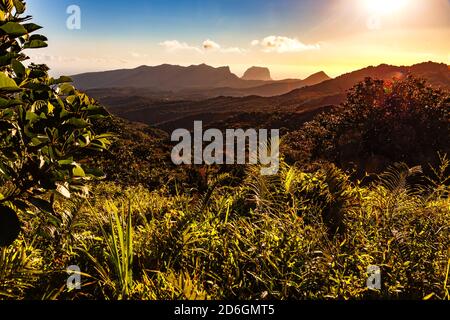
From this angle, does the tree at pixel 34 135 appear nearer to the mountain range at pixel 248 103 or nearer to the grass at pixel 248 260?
the grass at pixel 248 260

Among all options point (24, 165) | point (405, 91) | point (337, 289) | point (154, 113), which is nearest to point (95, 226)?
point (24, 165)

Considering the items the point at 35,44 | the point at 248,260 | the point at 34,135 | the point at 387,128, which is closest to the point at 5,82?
the point at 34,135

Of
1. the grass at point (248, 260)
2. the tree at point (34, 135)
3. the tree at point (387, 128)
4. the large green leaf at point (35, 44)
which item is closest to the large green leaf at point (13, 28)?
the tree at point (34, 135)

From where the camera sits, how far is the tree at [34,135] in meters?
2.15


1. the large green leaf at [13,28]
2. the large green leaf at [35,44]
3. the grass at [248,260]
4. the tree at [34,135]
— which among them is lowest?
the grass at [248,260]

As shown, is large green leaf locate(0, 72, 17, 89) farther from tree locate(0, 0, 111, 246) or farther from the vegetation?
tree locate(0, 0, 111, 246)

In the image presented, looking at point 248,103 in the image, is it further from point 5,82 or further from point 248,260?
point 5,82

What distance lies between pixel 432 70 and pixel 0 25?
110062 mm

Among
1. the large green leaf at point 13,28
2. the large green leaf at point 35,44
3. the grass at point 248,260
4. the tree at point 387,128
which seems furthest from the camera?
the tree at point 387,128

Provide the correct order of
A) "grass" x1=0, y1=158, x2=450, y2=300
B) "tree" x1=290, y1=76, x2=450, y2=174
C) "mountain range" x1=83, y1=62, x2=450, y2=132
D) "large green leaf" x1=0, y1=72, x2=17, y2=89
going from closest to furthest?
"large green leaf" x1=0, y1=72, x2=17, y2=89, "grass" x1=0, y1=158, x2=450, y2=300, "tree" x1=290, y1=76, x2=450, y2=174, "mountain range" x1=83, y1=62, x2=450, y2=132

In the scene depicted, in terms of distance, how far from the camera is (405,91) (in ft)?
49.0

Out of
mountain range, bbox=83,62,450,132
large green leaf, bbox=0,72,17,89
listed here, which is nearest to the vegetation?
large green leaf, bbox=0,72,17,89

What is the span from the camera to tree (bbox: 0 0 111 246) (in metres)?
2.15

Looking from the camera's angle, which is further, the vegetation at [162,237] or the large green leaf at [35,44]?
the large green leaf at [35,44]
